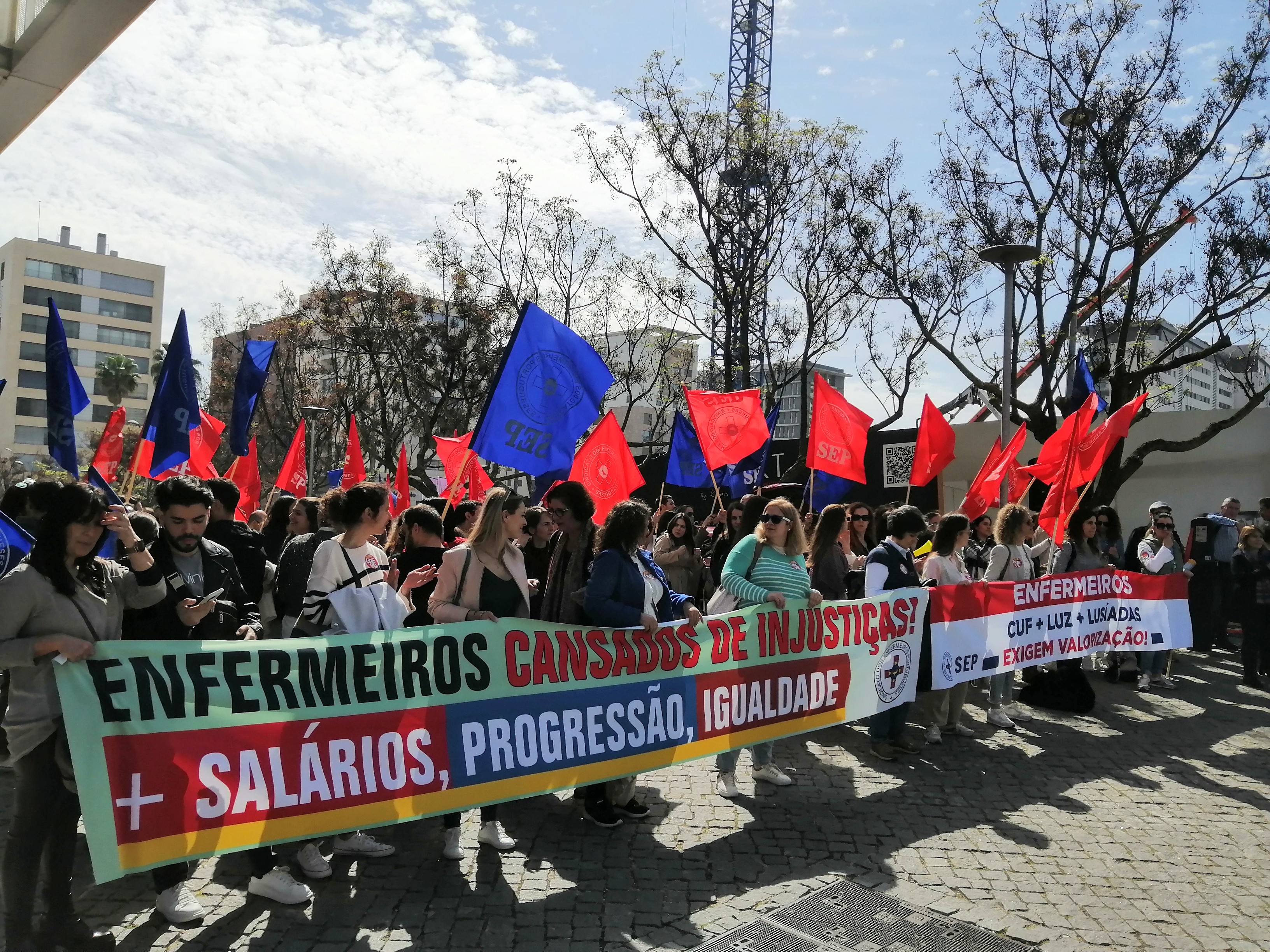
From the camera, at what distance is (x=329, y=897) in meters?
4.52

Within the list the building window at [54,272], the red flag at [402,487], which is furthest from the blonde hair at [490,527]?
the building window at [54,272]

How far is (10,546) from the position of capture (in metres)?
4.51

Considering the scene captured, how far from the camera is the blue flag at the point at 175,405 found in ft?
23.8

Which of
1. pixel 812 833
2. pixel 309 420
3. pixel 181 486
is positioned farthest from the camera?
pixel 309 420

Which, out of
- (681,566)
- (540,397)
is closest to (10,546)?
(540,397)

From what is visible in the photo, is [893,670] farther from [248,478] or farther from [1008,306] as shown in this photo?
[248,478]

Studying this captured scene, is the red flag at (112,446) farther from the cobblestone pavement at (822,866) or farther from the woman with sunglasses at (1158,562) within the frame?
the woman with sunglasses at (1158,562)

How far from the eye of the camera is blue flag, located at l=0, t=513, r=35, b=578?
14.7 ft

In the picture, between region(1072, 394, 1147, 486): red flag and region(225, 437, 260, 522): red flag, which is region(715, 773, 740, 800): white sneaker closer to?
region(1072, 394, 1147, 486): red flag

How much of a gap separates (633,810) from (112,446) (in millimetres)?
9818

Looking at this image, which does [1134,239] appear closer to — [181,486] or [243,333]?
[181,486]

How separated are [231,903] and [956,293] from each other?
18.2m

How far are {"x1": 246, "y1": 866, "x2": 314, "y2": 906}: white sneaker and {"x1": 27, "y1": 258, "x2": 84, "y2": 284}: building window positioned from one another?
95252 mm

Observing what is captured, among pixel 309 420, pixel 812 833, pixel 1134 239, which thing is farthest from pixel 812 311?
pixel 812 833
